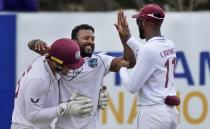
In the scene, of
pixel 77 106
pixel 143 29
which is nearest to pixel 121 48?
pixel 143 29

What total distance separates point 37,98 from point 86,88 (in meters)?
0.52

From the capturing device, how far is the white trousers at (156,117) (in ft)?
21.7

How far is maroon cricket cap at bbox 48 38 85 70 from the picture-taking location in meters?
6.56

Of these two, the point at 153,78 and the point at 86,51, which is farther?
the point at 86,51

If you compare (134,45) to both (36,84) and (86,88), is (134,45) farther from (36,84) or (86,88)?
(36,84)

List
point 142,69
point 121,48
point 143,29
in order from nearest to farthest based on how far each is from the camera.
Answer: point 142,69 < point 143,29 < point 121,48

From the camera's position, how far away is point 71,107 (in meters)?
6.70

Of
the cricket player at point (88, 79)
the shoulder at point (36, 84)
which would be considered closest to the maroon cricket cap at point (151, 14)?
the cricket player at point (88, 79)

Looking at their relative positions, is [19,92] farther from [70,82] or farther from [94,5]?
[94,5]

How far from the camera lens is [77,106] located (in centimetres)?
671

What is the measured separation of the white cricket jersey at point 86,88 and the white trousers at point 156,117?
1.61 ft

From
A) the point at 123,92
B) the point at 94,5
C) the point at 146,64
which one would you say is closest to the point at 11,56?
the point at 123,92

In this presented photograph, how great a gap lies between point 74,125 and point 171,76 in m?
0.90

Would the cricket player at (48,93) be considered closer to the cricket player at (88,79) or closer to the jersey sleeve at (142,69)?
the cricket player at (88,79)
